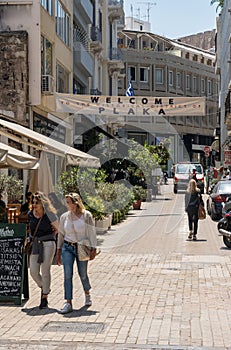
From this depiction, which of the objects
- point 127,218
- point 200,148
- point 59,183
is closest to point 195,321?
point 59,183

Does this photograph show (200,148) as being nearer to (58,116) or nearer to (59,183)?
(58,116)

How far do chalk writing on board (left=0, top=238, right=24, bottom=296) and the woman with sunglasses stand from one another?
0.22 metres

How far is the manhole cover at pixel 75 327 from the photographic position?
8234 millimetres

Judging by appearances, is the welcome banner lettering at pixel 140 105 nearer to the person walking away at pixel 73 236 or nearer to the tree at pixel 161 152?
the person walking away at pixel 73 236

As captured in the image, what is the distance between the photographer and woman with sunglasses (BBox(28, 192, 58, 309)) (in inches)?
377

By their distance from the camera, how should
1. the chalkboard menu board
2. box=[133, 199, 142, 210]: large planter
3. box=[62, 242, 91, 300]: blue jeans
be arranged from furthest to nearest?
box=[133, 199, 142, 210]: large planter → the chalkboard menu board → box=[62, 242, 91, 300]: blue jeans

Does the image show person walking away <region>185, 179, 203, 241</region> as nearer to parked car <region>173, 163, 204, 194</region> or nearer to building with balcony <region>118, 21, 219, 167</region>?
parked car <region>173, 163, 204, 194</region>

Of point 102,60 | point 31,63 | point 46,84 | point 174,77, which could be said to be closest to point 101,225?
point 46,84

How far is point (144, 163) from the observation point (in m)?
32.8

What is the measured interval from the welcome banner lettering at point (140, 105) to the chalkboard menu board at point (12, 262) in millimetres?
12686

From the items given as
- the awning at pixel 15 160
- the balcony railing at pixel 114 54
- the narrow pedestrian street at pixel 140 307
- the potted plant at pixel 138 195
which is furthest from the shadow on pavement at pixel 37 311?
the balcony railing at pixel 114 54

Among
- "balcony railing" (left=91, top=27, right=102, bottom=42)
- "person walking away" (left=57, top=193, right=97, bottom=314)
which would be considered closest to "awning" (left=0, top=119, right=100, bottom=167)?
"person walking away" (left=57, top=193, right=97, bottom=314)

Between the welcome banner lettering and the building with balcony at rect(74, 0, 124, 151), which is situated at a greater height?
the building with balcony at rect(74, 0, 124, 151)

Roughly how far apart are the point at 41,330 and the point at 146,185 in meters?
26.4
